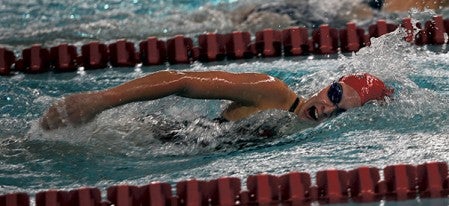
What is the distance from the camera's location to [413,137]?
458 centimetres

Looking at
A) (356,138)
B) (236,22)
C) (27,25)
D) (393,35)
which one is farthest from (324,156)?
(27,25)

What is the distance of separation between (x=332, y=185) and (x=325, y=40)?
234cm

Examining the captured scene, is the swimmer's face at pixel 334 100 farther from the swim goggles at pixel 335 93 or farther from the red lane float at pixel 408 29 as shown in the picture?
the red lane float at pixel 408 29

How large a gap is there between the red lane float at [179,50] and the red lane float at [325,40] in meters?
0.80

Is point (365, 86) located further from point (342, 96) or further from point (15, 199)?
point (15, 199)

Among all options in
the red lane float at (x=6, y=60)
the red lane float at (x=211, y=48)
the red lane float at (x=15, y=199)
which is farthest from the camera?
the red lane float at (x=211, y=48)

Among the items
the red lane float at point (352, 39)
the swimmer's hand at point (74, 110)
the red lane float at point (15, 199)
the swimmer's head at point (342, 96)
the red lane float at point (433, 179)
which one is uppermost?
the red lane float at point (352, 39)

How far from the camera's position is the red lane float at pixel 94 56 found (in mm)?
5905

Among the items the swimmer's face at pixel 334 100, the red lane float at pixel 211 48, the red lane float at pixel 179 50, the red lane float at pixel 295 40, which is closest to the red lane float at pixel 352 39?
the red lane float at pixel 295 40

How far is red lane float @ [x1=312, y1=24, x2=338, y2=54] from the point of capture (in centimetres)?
598

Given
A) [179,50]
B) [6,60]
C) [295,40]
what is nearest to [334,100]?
[295,40]

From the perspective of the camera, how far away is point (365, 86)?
4375mm

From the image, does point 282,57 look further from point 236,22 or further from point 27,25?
point 27,25

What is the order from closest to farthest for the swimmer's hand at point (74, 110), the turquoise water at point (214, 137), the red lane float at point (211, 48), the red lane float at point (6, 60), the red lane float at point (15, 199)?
the red lane float at point (15, 199), the swimmer's hand at point (74, 110), the turquoise water at point (214, 137), the red lane float at point (6, 60), the red lane float at point (211, 48)
